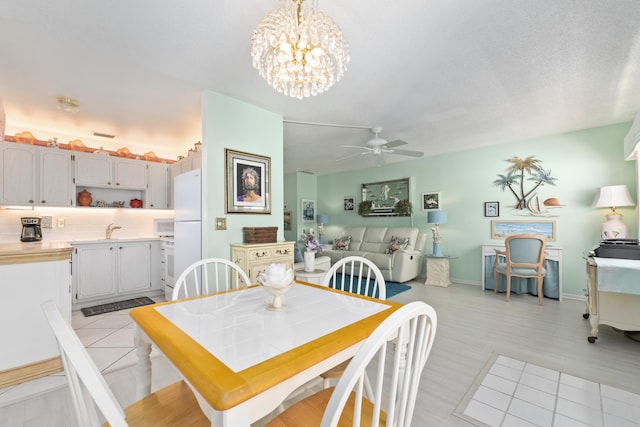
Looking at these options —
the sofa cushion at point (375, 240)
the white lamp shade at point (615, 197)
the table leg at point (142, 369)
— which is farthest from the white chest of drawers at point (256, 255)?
the white lamp shade at point (615, 197)

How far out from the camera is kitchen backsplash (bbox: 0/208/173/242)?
3576mm

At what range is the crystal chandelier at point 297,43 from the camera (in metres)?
1.52

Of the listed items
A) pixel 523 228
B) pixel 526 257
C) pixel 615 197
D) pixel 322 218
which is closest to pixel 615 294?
pixel 526 257

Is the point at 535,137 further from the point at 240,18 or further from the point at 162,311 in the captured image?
the point at 162,311

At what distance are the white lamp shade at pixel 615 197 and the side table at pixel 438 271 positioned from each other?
2156 mm

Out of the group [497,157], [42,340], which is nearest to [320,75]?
[42,340]

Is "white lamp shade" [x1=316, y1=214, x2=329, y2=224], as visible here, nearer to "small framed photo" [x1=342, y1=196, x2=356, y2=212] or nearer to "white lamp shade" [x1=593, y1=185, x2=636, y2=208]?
"small framed photo" [x1=342, y1=196, x2=356, y2=212]

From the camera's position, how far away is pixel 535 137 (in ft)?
14.1

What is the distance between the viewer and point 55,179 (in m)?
3.63

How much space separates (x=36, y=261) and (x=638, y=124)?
5.57 metres

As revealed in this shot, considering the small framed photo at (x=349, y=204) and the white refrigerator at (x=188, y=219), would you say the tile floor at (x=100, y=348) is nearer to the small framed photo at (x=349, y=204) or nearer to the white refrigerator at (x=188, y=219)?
the white refrigerator at (x=188, y=219)

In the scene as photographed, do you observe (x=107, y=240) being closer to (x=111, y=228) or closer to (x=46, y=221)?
(x=111, y=228)

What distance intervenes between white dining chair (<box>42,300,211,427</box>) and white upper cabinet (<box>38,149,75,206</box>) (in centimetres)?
377

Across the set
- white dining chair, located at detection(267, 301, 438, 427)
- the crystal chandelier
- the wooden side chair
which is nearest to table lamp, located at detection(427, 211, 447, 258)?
the wooden side chair
